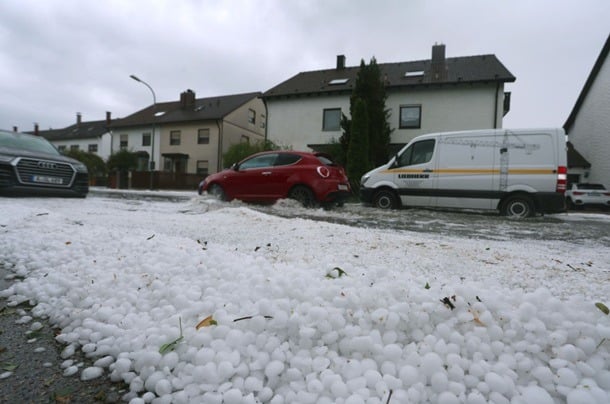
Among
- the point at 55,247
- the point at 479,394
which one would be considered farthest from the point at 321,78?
the point at 479,394

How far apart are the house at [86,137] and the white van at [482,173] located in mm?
34118

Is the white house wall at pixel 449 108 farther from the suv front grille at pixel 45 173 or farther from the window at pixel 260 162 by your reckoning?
the suv front grille at pixel 45 173

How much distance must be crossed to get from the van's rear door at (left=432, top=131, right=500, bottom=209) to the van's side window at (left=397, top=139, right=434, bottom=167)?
0.21 meters

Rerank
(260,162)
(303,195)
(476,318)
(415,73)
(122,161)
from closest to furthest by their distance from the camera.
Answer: (476,318), (303,195), (260,162), (415,73), (122,161)

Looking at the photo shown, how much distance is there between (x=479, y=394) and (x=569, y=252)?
276 centimetres

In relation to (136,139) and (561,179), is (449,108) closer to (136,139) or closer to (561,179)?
(561,179)

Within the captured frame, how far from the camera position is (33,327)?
148 centimetres

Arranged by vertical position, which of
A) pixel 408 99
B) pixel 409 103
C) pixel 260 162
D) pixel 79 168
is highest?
pixel 408 99

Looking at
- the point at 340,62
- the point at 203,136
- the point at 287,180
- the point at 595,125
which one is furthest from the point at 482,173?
the point at 203,136

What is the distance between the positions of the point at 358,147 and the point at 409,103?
5456mm

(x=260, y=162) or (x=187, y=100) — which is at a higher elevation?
(x=187, y=100)

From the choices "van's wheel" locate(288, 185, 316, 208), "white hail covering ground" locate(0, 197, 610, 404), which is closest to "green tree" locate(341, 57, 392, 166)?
"van's wheel" locate(288, 185, 316, 208)

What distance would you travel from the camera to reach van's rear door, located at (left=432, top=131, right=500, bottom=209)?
6.89 m

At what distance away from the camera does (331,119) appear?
712 inches
